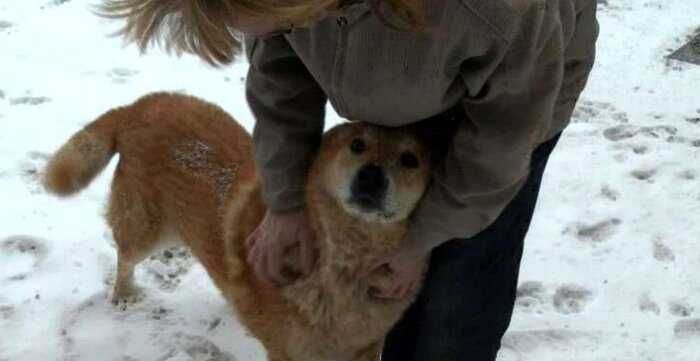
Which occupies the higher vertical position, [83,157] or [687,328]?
[83,157]

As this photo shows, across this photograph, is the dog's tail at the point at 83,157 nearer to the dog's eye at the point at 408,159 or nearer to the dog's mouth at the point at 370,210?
the dog's mouth at the point at 370,210

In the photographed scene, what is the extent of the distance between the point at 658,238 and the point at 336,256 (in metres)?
1.77

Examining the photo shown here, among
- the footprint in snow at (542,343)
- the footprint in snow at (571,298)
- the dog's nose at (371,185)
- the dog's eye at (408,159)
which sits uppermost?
the dog's eye at (408,159)

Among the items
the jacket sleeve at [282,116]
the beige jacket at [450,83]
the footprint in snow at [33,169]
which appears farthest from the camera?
the footprint in snow at [33,169]

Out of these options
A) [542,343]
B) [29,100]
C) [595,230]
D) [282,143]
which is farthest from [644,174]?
[29,100]

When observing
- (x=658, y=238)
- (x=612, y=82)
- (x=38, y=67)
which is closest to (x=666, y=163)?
(x=658, y=238)

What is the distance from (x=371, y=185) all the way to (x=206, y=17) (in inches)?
25.0

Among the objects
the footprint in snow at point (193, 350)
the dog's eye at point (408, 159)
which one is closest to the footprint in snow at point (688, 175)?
the footprint in snow at point (193, 350)

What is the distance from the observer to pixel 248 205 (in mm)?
2029

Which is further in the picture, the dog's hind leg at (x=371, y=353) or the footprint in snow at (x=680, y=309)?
the footprint in snow at (x=680, y=309)

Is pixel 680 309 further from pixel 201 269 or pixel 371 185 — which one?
pixel 201 269

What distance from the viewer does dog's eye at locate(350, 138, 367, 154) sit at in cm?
164

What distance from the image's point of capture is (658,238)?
120 inches

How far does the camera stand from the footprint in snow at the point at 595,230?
3.04 m
